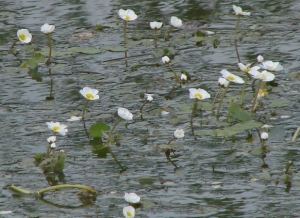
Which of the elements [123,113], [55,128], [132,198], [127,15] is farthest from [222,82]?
[127,15]

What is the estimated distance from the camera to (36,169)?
333 centimetres

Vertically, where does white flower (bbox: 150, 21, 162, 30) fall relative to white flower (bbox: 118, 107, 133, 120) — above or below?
above

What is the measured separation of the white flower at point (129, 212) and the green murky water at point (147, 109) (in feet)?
0.35

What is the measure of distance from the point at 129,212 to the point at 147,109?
1223mm

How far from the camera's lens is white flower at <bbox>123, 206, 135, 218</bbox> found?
2.78 metres

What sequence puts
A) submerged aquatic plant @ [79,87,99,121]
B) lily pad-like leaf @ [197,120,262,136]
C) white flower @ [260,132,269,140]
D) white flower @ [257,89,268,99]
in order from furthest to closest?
1. white flower @ [257,89,268,99]
2. submerged aquatic plant @ [79,87,99,121]
3. lily pad-like leaf @ [197,120,262,136]
4. white flower @ [260,132,269,140]

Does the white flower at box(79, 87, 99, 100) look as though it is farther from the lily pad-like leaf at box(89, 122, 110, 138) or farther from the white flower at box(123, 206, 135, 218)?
the white flower at box(123, 206, 135, 218)

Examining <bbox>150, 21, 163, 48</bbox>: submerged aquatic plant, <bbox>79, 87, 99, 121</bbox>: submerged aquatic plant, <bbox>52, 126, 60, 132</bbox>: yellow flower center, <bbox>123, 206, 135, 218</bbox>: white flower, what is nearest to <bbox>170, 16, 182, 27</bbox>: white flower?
<bbox>150, 21, 163, 48</bbox>: submerged aquatic plant

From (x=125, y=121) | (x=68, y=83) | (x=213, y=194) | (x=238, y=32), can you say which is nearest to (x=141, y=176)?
(x=213, y=194)

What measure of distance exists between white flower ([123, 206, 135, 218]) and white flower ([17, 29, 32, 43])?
7.32 feet

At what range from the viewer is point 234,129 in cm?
359

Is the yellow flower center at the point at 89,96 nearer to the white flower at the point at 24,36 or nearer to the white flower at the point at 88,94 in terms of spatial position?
the white flower at the point at 88,94

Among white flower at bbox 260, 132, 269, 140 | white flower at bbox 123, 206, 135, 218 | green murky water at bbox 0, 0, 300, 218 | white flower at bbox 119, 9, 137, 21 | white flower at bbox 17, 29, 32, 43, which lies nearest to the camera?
white flower at bbox 123, 206, 135, 218

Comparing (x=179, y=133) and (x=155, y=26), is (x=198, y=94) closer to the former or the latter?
(x=179, y=133)
